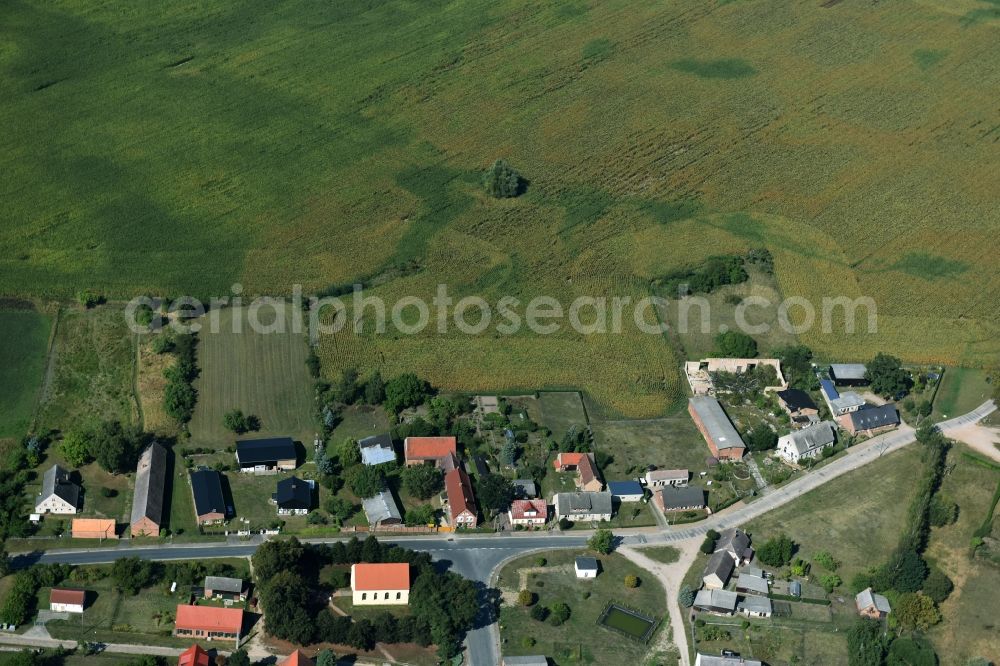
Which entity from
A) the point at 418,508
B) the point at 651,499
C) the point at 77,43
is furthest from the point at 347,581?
the point at 77,43

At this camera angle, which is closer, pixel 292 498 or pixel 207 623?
pixel 207 623

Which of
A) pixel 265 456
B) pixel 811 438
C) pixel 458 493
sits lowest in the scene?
pixel 458 493

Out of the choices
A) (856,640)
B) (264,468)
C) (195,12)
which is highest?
(195,12)

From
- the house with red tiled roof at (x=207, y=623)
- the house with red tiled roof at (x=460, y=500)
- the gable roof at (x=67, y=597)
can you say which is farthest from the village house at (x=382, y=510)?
the gable roof at (x=67, y=597)

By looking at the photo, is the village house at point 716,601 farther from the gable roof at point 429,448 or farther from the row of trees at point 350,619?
→ the gable roof at point 429,448

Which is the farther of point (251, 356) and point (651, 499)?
point (251, 356)

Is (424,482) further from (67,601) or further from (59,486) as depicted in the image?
(59,486)

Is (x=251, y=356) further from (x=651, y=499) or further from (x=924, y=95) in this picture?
(x=924, y=95)

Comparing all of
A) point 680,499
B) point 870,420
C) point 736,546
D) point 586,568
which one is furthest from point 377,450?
point 870,420
